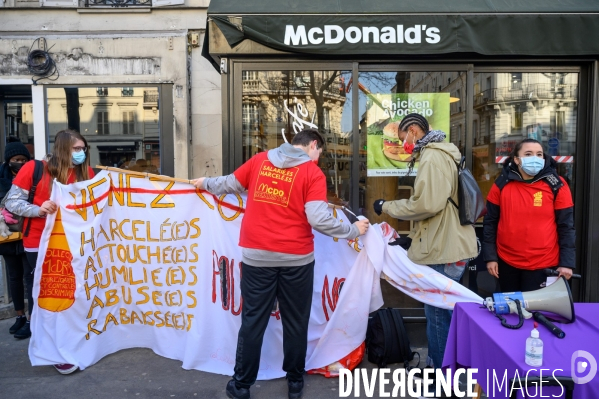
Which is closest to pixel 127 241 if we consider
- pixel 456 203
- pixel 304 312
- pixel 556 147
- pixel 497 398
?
pixel 304 312

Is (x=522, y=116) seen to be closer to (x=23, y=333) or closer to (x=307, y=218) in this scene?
(x=307, y=218)

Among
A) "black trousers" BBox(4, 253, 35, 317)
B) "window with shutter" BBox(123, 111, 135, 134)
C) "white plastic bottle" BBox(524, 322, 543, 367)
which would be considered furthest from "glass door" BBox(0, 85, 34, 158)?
"white plastic bottle" BBox(524, 322, 543, 367)

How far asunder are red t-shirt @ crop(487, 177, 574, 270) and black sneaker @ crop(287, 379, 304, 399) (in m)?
1.93

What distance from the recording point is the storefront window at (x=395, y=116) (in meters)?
5.04

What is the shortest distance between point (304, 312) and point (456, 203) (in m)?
1.41

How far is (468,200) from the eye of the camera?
365cm

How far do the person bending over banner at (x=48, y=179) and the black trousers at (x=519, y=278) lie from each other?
142 inches

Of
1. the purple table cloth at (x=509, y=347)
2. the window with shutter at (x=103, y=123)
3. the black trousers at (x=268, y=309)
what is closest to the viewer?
the purple table cloth at (x=509, y=347)

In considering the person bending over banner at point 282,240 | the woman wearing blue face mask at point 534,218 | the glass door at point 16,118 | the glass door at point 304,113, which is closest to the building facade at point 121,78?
the glass door at point 16,118

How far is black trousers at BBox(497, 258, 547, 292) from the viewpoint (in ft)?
12.6

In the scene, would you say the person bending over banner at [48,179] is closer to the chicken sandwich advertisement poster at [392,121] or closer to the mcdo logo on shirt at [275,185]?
the mcdo logo on shirt at [275,185]

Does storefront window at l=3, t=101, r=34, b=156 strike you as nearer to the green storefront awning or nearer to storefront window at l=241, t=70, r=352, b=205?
storefront window at l=241, t=70, r=352, b=205

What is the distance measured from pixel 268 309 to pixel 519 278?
204 centimetres

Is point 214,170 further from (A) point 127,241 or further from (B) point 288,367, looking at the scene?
(B) point 288,367
